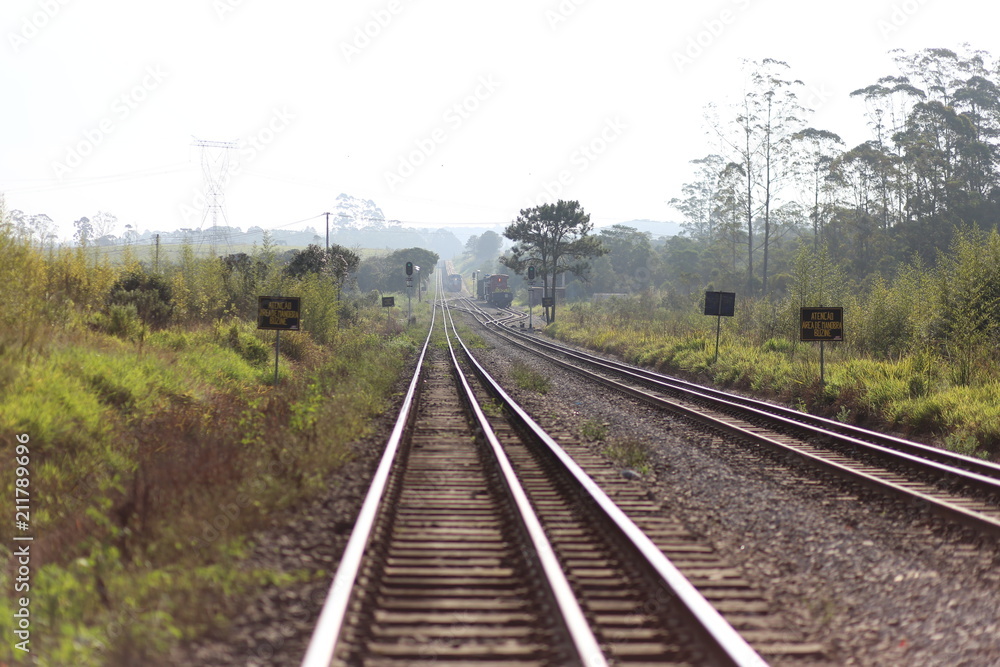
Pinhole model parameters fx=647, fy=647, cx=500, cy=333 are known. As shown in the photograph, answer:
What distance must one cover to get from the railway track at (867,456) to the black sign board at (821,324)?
1.79 meters

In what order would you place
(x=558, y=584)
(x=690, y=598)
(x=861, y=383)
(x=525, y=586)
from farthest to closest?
(x=861, y=383) → (x=525, y=586) → (x=558, y=584) → (x=690, y=598)

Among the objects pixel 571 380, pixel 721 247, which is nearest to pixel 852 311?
pixel 571 380

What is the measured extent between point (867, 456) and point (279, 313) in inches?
435

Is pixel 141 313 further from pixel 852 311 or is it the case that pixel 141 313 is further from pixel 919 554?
pixel 852 311

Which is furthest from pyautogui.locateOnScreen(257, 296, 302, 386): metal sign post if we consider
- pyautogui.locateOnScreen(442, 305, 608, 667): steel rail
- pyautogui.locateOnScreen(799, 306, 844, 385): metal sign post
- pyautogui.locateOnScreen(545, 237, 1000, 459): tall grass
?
pyautogui.locateOnScreen(545, 237, 1000, 459): tall grass

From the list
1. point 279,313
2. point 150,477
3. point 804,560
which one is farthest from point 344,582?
point 279,313

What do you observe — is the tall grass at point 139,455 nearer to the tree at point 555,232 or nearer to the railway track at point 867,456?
the railway track at point 867,456

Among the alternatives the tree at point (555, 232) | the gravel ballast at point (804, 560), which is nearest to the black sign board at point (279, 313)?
the gravel ballast at point (804, 560)

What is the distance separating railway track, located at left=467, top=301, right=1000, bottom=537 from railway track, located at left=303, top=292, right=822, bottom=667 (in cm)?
270

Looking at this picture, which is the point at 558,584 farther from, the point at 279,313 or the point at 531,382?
the point at 531,382

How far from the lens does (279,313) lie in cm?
1372

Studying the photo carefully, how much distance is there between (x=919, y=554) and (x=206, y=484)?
6.21 metres

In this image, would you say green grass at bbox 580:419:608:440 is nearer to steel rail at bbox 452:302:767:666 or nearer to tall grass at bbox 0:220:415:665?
steel rail at bbox 452:302:767:666

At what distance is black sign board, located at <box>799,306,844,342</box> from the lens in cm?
1340
